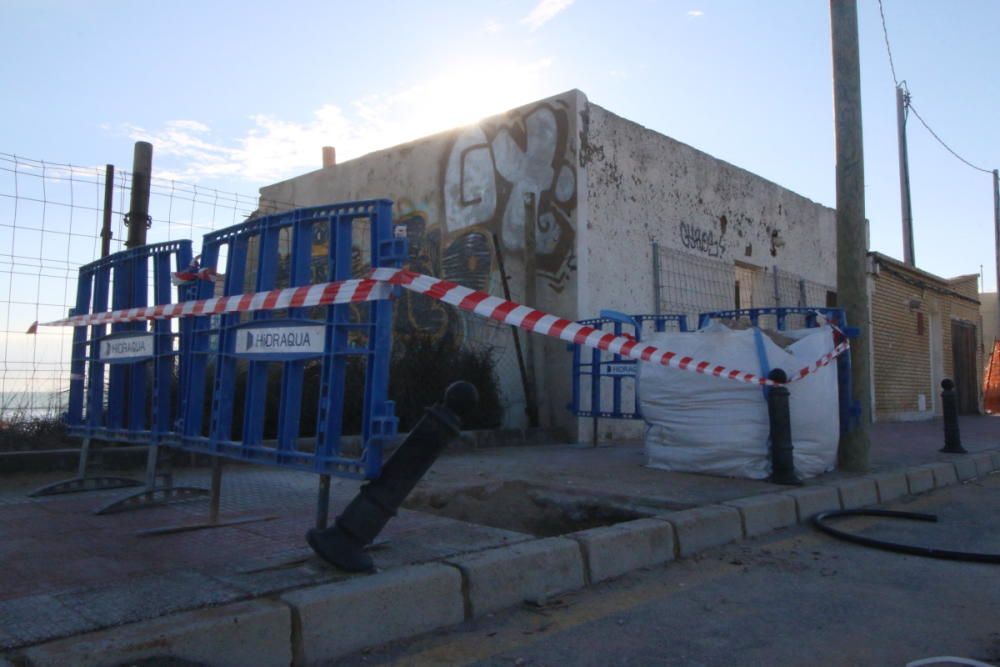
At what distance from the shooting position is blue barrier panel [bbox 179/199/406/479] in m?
3.59

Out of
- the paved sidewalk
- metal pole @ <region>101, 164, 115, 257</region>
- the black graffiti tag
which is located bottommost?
the paved sidewalk

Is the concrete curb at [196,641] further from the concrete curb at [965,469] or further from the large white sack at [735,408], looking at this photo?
the concrete curb at [965,469]

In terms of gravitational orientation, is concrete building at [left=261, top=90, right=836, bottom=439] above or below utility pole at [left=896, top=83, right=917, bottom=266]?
below

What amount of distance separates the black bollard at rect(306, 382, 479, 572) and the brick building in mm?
15261

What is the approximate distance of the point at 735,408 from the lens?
666 centimetres

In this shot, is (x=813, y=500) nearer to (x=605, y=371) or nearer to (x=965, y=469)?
(x=605, y=371)

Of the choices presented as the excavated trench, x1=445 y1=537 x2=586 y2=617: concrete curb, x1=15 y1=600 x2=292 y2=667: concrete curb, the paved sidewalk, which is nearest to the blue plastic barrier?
the paved sidewalk

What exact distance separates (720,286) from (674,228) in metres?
1.63

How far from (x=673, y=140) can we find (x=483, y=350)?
484cm

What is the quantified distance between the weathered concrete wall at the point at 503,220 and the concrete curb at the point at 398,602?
18.0ft

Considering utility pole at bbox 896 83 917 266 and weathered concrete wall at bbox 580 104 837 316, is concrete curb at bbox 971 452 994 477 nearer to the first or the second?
weathered concrete wall at bbox 580 104 837 316

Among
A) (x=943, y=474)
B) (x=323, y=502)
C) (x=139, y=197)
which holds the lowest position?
(x=943, y=474)

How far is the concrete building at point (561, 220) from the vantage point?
1047 centimetres

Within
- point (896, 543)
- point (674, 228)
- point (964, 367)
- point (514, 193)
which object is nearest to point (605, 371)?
point (514, 193)
